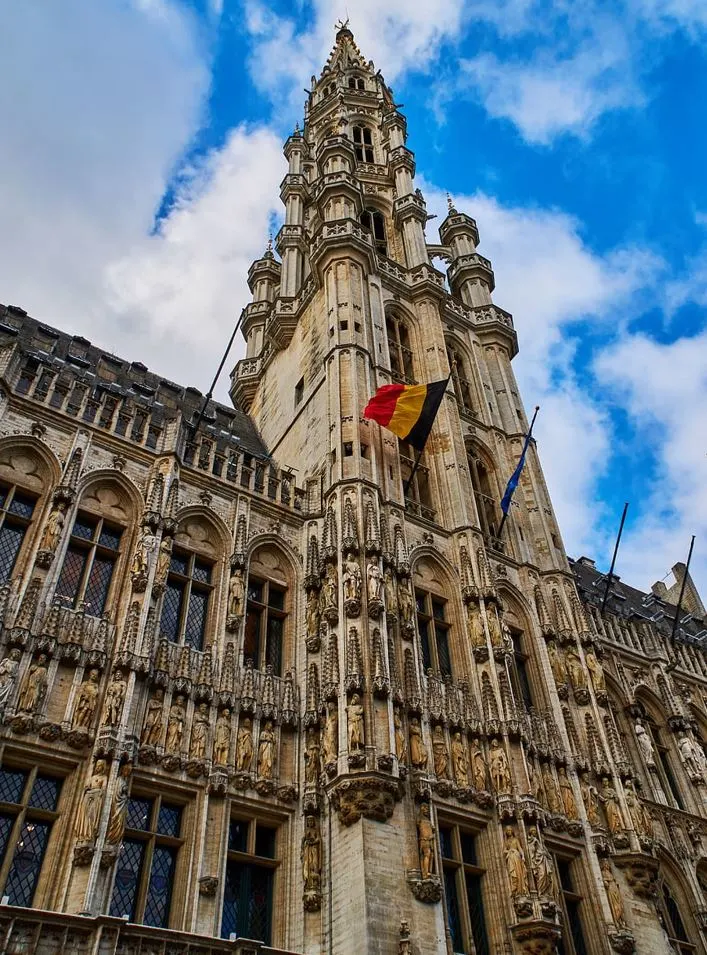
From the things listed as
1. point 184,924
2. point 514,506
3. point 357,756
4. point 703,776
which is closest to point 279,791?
point 357,756

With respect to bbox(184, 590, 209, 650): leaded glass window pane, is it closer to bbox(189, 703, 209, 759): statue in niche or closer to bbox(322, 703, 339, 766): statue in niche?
bbox(189, 703, 209, 759): statue in niche

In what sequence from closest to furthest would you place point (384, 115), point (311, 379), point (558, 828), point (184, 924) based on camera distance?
point (184, 924)
point (558, 828)
point (311, 379)
point (384, 115)

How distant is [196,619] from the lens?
59.7 feet

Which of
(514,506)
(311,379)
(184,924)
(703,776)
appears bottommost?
(184,924)

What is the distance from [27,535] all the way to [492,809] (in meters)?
11.3

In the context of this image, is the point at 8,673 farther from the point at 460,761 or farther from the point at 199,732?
the point at 460,761

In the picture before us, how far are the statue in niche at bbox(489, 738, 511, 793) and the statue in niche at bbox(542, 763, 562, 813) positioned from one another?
156 centimetres

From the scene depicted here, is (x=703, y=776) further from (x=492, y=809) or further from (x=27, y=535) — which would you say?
(x=27, y=535)

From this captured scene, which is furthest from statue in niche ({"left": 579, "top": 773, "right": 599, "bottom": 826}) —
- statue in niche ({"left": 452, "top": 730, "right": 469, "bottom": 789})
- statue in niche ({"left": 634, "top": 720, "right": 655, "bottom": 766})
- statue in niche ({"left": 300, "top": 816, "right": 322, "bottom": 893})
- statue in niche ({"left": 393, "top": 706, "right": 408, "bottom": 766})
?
statue in niche ({"left": 300, "top": 816, "right": 322, "bottom": 893})

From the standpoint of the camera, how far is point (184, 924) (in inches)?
530

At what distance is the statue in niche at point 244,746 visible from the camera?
15.9 m

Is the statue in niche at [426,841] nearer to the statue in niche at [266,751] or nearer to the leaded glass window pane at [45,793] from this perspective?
the statue in niche at [266,751]

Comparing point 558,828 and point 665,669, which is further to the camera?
point 665,669

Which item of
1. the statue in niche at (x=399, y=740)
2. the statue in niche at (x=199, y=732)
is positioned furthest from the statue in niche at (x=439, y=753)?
the statue in niche at (x=199, y=732)
